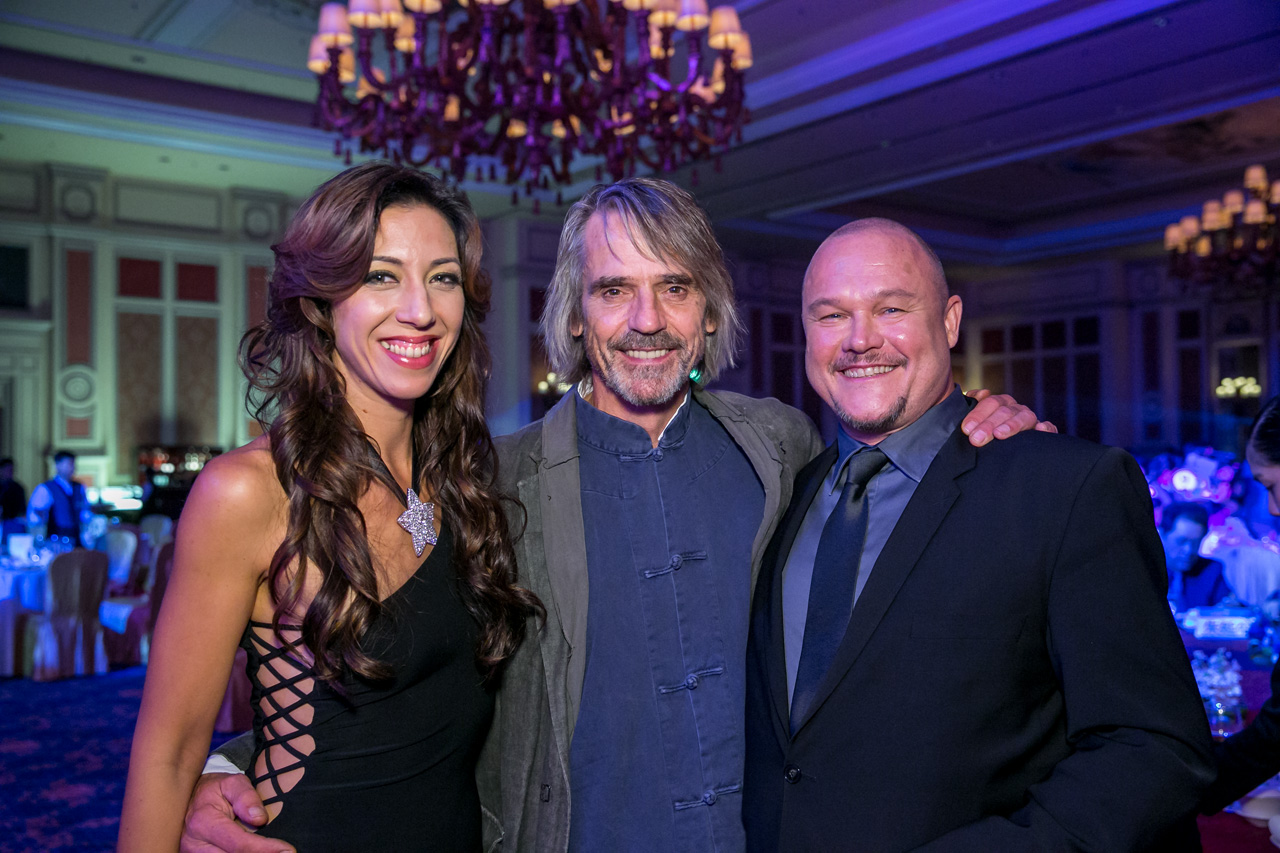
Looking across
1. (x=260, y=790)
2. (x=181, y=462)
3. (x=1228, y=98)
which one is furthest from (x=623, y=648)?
(x=181, y=462)

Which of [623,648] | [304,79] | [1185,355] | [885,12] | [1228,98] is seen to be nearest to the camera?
[623,648]

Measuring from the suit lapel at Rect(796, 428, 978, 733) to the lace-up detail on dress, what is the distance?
788 mm

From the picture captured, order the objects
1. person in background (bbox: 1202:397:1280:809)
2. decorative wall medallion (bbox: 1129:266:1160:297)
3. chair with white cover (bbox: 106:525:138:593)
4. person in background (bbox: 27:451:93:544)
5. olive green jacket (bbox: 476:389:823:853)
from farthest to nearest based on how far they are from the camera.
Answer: decorative wall medallion (bbox: 1129:266:1160:297)
person in background (bbox: 27:451:93:544)
chair with white cover (bbox: 106:525:138:593)
person in background (bbox: 1202:397:1280:809)
olive green jacket (bbox: 476:389:823:853)

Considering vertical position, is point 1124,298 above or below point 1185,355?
above

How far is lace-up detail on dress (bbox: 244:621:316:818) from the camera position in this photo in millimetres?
1536

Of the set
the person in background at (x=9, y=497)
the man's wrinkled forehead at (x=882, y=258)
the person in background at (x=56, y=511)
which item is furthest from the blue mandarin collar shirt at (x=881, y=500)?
the person in background at (x=9, y=497)

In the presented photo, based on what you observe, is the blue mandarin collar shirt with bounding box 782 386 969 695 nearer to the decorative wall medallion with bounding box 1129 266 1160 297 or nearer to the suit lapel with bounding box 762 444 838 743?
the suit lapel with bounding box 762 444 838 743

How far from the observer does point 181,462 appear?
1060 centimetres

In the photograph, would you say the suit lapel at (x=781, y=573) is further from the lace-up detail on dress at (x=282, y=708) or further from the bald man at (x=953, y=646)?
the lace-up detail on dress at (x=282, y=708)

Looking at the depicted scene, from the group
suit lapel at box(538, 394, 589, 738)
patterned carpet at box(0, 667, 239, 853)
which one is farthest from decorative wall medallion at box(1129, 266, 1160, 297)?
suit lapel at box(538, 394, 589, 738)

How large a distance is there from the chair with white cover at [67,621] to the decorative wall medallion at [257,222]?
5.69 metres

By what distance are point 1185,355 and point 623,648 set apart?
1540 cm

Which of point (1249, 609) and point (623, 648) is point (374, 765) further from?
point (1249, 609)

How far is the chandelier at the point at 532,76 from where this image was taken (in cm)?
473
